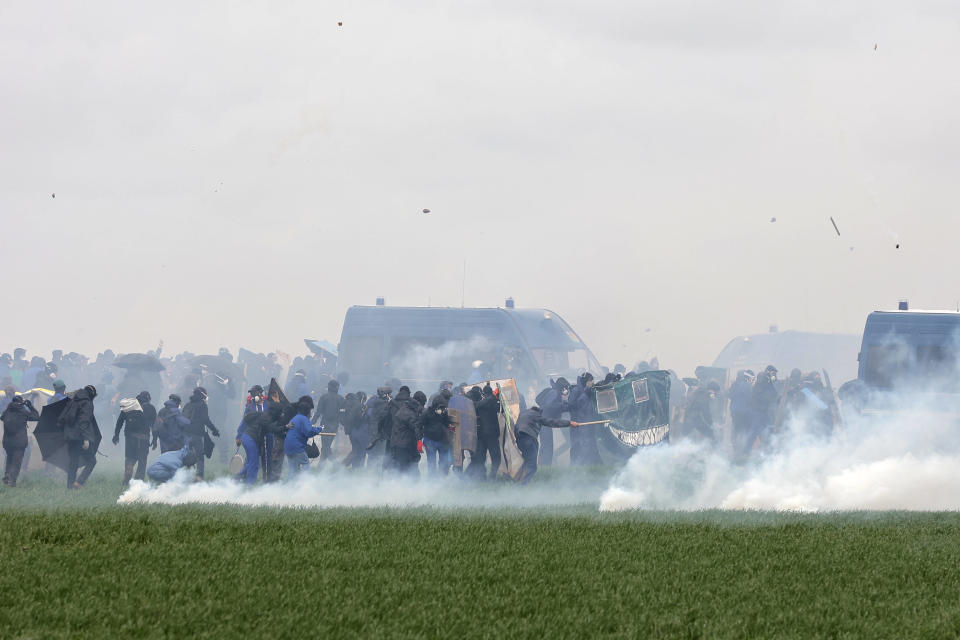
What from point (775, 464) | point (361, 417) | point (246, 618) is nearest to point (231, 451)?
point (361, 417)

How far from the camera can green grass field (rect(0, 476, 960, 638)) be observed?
8.72 metres

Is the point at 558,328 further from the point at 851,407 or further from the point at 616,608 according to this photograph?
the point at 616,608

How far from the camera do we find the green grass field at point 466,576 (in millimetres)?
8719

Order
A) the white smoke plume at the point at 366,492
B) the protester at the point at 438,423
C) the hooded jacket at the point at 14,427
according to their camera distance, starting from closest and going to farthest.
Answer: the white smoke plume at the point at 366,492 → the hooded jacket at the point at 14,427 → the protester at the point at 438,423

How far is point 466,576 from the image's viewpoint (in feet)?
33.6

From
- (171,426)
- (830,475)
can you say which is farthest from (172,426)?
(830,475)

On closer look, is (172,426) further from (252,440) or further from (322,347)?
(322,347)

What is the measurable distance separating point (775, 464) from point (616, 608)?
10.5m

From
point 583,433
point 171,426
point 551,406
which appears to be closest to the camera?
point 171,426

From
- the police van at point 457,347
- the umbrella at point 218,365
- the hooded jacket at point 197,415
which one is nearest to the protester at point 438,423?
the hooded jacket at point 197,415

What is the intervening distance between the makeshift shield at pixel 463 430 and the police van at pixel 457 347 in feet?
21.0

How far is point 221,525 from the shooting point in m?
12.3

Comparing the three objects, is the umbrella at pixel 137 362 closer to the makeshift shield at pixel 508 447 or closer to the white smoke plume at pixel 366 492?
the white smoke plume at pixel 366 492

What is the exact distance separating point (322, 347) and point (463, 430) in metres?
17.0
